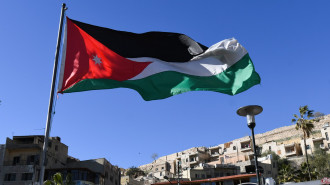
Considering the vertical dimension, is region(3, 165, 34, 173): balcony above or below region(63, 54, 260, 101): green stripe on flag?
above

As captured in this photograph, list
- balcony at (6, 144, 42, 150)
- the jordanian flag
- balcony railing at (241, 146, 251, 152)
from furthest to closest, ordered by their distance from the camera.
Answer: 1. balcony railing at (241, 146, 251, 152)
2. balcony at (6, 144, 42, 150)
3. the jordanian flag

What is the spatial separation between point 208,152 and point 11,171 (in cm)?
7634

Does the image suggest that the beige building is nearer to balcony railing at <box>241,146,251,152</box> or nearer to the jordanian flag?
balcony railing at <box>241,146,251,152</box>

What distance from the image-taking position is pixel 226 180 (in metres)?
66.7

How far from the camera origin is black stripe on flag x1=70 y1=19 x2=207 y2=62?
12.9 metres

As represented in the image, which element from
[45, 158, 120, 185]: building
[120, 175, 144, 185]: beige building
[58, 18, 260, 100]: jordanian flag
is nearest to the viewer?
[58, 18, 260, 100]: jordanian flag

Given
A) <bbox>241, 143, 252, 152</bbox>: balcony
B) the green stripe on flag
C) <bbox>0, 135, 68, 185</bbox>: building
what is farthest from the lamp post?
<bbox>241, 143, 252, 152</bbox>: balcony

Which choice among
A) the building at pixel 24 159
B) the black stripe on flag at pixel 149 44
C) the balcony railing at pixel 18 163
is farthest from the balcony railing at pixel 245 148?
the black stripe on flag at pixel 149 44

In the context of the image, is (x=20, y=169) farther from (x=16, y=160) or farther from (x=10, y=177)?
(x=16, y=160)

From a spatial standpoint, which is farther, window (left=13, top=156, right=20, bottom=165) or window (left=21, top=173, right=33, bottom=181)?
window (left=13, top=156, right=20, bottom=165)

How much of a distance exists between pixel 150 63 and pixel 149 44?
84 centimetres

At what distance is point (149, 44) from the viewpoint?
14.0 meters

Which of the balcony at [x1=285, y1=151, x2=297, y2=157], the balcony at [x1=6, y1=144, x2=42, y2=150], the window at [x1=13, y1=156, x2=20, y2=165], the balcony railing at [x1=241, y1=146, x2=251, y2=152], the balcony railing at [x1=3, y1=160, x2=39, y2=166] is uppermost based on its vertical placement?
the balcony railing at [x1=241, y1=146, x2=251, y2=152]

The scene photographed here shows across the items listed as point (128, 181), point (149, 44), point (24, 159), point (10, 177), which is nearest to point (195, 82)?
point (149, 44)
